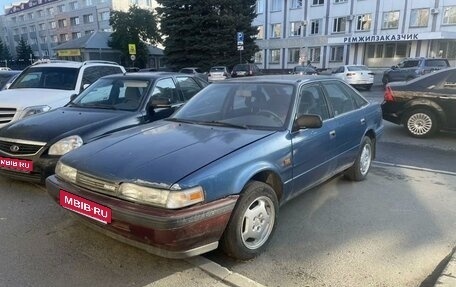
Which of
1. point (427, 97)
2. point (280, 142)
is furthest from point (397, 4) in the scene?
point (280, 142)

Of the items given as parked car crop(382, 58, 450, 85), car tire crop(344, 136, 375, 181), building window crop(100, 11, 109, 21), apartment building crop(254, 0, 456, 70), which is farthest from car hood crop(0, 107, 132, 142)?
building window crop(100, 11, 109, 21)

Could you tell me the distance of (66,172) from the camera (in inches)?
123

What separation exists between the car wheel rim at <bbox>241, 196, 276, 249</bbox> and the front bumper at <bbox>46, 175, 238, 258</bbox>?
0.29m

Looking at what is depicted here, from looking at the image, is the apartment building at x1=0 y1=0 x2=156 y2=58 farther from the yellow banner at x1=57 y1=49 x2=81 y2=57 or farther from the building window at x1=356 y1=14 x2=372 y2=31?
the building window at x1=356 y1=14 x2=372 y2=31

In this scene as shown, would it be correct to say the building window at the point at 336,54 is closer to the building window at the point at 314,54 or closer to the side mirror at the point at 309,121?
the building window at the point at 314,54

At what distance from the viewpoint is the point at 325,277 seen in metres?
2.89

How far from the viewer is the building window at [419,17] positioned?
34.8 meters

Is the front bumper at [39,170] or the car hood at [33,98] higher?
the car hood at [33,98]

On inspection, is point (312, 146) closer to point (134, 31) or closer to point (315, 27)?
point (315, 27)

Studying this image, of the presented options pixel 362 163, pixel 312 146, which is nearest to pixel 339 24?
pixel 362 163

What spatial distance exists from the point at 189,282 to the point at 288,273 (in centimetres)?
79

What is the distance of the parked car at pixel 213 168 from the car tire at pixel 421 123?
14.0ft

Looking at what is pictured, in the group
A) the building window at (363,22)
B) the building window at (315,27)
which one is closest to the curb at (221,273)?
the building window at (363,22)

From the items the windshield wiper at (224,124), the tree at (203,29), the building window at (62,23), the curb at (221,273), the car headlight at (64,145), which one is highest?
the building window at (62,23)
